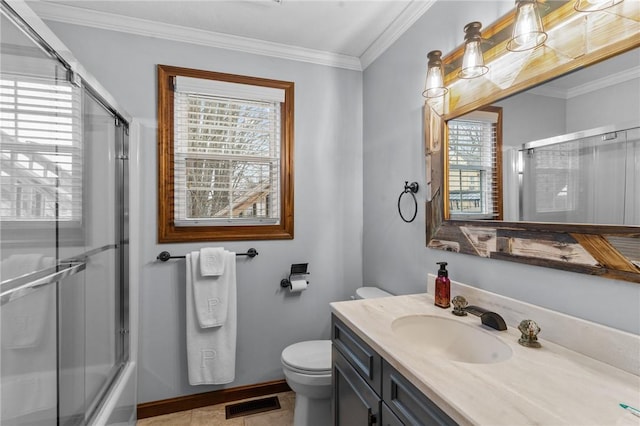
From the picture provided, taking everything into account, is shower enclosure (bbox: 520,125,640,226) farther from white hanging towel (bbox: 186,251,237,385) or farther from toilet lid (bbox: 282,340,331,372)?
white hanging towel (bbox: 186,251,237,385)

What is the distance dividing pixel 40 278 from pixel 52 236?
155 millimetres

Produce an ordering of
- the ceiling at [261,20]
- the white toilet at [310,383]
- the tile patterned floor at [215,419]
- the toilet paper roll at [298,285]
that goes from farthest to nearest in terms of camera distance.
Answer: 1. the toilet paper roll at [298,285]
2. the tile patterned floor at [215,419]
3. the ceiling at [261,20]
4. the white toilet at [310,383]

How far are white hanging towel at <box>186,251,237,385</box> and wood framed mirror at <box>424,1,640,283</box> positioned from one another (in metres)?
1.28

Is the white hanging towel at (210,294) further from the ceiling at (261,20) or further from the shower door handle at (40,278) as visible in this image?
the ceiling at (261,20)

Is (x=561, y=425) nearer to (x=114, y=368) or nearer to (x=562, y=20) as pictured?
(x=562, y=20)

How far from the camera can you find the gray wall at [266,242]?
1973mm

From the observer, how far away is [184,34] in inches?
80.0

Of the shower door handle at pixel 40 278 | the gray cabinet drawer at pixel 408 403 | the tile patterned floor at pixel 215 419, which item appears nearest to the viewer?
the gray cabinet drawer at pixel 408 403

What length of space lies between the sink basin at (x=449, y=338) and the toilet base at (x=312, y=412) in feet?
2.57

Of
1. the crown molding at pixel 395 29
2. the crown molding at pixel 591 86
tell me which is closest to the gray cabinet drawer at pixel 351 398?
the crown molding at pixel 591 86

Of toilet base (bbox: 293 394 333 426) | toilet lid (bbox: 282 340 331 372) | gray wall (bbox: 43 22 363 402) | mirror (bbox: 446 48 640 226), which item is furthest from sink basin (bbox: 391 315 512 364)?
gray wall (bbox: 43 22 363 402)

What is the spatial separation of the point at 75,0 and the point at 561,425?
8.88 feet

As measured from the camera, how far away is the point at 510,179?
1.21 meters

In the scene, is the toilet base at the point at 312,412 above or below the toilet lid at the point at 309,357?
below
